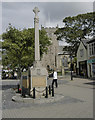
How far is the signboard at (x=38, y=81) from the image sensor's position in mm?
10810

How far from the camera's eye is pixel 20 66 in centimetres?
1549

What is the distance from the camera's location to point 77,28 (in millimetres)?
39188

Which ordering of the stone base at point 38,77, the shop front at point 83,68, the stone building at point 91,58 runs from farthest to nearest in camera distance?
the shop front at point 83,68, the stone building at point 91,58, the stone base at point 38,77

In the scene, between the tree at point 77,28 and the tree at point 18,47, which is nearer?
the tree at point 18,47

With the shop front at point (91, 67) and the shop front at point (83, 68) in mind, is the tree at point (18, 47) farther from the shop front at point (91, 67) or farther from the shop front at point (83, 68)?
the shop front at point (83, 68)

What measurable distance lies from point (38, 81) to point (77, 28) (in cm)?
3092

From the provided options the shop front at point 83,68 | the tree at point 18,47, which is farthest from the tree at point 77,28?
the tree at point 18,47

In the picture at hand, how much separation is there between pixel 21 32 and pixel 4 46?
2089 mm

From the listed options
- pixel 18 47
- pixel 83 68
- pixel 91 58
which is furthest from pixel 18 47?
pixel 83 68

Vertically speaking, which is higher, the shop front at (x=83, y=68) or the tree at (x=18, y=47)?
the tree at (x=18, y=47)

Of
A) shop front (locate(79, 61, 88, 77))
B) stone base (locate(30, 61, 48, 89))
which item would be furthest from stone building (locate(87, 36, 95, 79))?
stone base (locate(30, 61, 48, 89))

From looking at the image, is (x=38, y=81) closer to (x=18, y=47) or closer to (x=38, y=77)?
(x=38, y=77)

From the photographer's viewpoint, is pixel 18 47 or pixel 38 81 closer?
pixel 38 81

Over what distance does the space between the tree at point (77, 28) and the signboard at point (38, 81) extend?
29.1 meters
